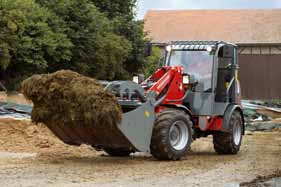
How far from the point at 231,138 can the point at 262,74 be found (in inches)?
1273

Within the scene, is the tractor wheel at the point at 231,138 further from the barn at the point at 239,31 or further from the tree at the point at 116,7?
the barn at the point at 239,31

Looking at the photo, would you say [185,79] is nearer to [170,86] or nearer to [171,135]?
[170,86]

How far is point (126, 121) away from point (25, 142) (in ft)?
15.6

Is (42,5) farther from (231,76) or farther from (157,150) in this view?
(157,150)

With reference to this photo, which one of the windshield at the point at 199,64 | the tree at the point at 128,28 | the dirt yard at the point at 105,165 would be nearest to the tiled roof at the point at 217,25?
the tree at the point at 128,28

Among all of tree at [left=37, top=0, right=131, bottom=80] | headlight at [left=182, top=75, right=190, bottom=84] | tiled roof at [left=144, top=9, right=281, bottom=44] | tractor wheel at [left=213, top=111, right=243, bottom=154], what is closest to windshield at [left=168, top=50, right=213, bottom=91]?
headlight at [left=182, top=75, right=190, bottom=84]

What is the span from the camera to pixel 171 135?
14.2m

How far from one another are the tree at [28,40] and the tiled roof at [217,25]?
27811 mm

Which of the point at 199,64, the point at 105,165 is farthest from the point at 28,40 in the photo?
the point at 105,165

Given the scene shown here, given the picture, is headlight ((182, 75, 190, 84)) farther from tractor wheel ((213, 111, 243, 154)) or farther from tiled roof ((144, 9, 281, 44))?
tiled roof ((144, 9, 281, 44))

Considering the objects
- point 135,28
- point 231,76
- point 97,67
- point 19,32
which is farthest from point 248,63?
point 231,76

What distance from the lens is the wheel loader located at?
13.3 meters

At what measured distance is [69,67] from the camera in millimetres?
31281

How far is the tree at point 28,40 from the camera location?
84.0 feet
